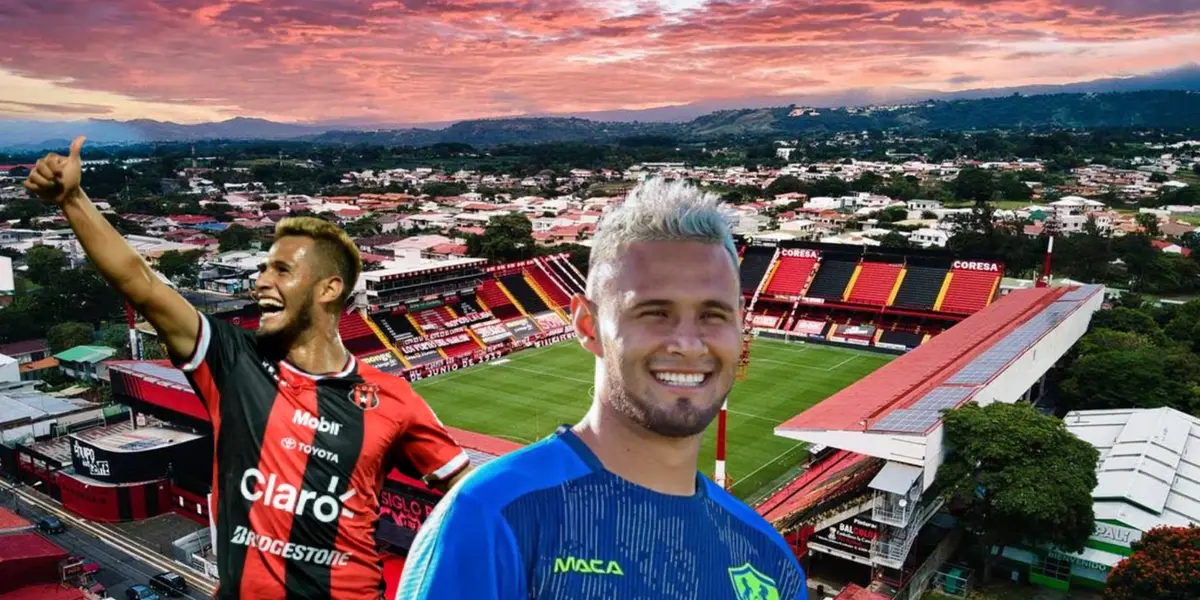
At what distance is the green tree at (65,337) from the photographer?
39278 mm

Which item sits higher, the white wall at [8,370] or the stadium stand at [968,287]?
the stadium stand at [968,287]

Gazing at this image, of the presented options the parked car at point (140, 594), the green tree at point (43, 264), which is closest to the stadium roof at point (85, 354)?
the green tree at point (43, 264)

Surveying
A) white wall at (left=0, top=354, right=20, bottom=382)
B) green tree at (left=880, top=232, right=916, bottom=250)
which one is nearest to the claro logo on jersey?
white wall at (left=0, top=354, right=20, bottom=382)

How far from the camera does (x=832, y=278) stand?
46250 mm

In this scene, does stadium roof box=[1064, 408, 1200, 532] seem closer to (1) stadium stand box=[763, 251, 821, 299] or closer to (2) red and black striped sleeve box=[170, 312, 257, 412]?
(1) stadium stand box=[763, 251, 821, 299]

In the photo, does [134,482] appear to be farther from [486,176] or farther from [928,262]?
[486,176]

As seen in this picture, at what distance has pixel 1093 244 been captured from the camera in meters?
51.4

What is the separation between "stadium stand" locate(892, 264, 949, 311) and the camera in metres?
42.9

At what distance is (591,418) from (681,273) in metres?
0.50

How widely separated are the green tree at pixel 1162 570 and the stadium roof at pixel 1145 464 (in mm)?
2699

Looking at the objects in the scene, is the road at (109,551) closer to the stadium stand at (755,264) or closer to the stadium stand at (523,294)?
the stadium stand at (523,294)

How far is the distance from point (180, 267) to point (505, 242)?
20.2 metres

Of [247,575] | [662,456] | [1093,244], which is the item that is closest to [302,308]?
[247,575]

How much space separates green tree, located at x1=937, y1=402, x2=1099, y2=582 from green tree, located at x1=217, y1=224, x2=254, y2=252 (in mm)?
55715
